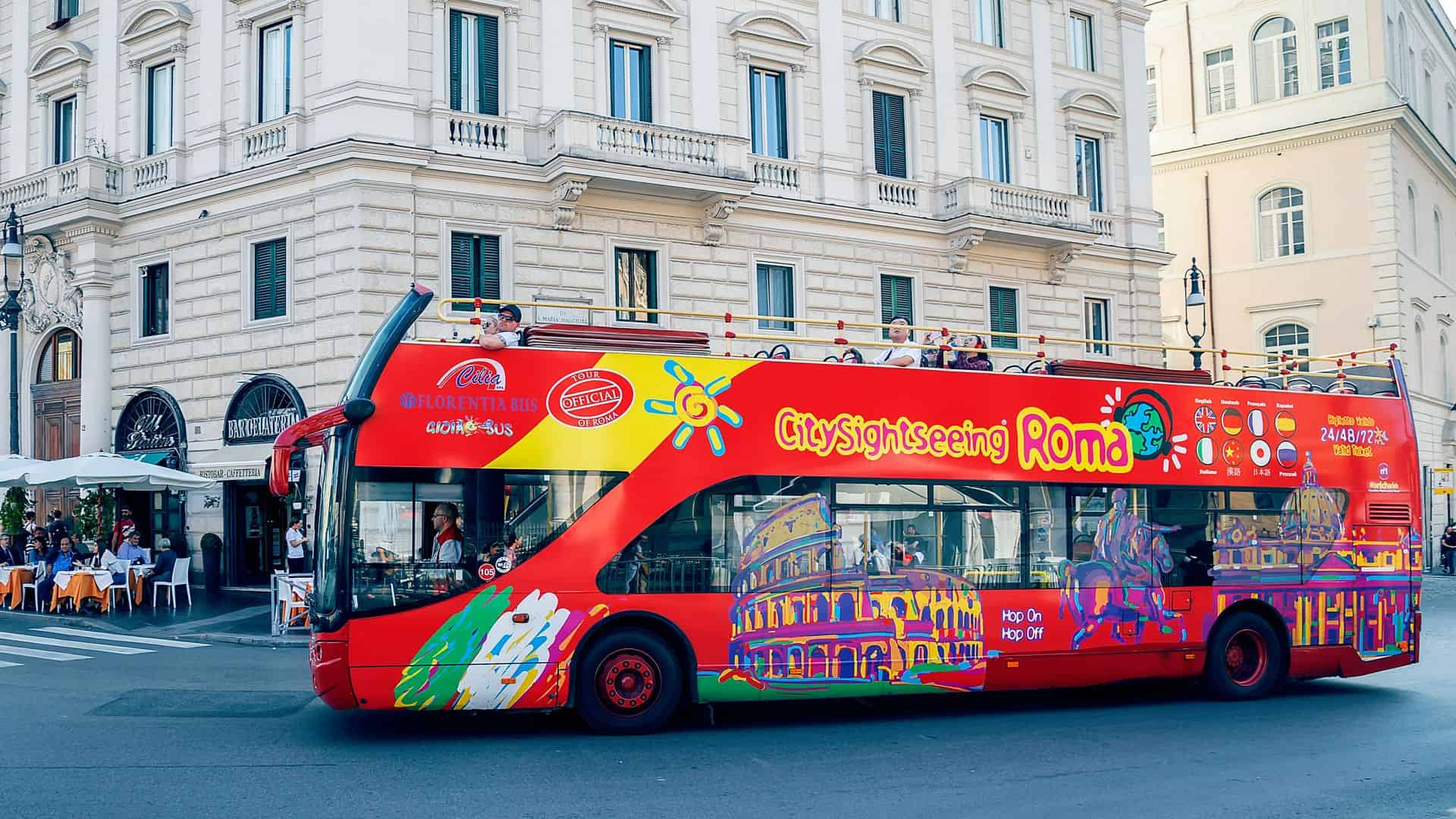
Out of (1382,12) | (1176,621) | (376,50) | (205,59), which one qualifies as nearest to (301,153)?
(376,50)

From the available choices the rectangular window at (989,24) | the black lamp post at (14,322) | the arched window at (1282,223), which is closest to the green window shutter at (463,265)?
the black lamp post at (14,322)

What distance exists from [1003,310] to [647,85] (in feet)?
33.1

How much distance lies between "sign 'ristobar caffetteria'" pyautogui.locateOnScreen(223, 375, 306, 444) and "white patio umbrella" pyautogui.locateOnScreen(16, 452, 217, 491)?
4.49ft

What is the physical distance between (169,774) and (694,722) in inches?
175

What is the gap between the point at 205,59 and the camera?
1021 inches

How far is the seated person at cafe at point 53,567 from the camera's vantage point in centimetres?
2327

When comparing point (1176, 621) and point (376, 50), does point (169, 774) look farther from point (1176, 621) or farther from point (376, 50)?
point (376, 50)

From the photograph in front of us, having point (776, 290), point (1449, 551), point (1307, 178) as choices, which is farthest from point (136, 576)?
point (1307, 178)

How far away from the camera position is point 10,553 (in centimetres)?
2488

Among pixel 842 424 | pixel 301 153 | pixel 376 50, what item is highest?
pixel 376 50

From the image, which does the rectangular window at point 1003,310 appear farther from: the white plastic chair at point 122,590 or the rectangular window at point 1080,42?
the white plastic chair at point 122,590

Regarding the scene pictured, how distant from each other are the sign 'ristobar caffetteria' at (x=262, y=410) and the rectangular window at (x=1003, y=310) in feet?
50.9

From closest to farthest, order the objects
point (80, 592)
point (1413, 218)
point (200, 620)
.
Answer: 1. point (200, 620)
2. point (80, 592)
3. point (1413, 218)

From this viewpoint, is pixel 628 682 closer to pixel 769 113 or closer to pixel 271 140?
pixel 271 140
